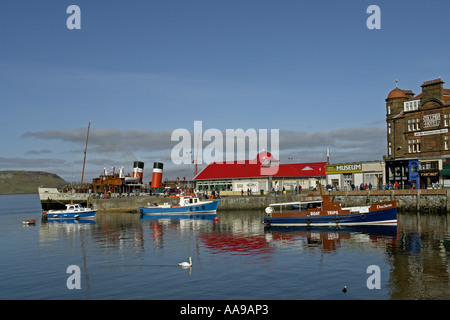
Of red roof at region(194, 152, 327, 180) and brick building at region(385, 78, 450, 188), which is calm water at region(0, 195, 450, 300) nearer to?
brick building at region(385, 78, 450, 188)

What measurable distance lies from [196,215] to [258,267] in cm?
4297

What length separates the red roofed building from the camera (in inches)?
3287

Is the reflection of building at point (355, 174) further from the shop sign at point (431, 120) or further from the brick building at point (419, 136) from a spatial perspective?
the shop sign at point (431, 120)

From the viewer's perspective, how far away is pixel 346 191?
68438mm

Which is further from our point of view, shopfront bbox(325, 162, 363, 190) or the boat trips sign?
the boat trips sign

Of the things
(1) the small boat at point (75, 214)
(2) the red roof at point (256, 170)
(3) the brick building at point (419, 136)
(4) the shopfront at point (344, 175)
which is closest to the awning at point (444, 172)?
(3) the brick building at point (419, 136)

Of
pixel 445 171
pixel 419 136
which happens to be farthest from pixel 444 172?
pixel 419 136

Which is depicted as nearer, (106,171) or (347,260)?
(347,260)

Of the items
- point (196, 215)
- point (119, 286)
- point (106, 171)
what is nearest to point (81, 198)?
point (106, 171)

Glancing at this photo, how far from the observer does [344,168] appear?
255 feet

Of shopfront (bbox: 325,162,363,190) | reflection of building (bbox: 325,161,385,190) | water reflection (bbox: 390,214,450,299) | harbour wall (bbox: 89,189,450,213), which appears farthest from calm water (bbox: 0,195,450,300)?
shopfront (bbox: 325,162,363,190)

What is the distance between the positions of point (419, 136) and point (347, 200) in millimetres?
14834

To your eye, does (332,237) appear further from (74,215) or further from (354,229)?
(74,215)
